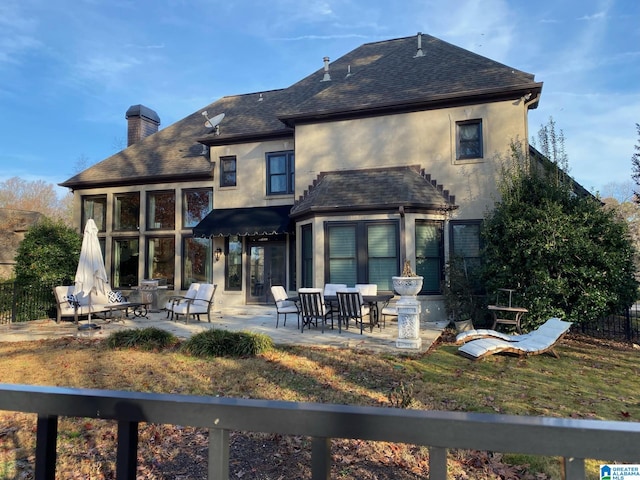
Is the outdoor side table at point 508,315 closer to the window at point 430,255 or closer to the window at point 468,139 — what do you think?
the window at point 430,255

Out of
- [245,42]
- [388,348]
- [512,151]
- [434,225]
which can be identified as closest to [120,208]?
[245,42]

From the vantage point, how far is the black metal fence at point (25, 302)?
1299cm

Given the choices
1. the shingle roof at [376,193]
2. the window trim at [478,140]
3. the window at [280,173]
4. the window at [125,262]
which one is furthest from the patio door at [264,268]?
the window trim at [478,140]

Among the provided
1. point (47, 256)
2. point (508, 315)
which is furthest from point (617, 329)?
point (47, 256)

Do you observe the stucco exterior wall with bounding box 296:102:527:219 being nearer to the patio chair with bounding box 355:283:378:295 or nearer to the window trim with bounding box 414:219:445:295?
the window trim with bounding box 414:219:445:295

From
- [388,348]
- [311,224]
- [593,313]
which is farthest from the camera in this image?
[311,224]

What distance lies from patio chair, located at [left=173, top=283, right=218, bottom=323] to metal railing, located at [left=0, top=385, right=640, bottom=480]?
10.4 metres

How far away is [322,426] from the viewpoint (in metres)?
1.21

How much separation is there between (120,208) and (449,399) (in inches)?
703

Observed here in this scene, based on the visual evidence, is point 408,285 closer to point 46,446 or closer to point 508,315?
point 508,315

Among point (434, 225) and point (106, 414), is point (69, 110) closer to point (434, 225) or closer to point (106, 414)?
point (434, 225)

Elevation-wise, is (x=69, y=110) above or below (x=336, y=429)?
above

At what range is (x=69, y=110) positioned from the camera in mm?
31484

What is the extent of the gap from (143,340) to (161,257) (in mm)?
10408
